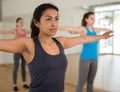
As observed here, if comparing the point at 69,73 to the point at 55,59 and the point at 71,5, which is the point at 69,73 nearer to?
the point at 71,5

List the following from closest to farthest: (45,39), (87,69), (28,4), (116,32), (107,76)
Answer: (45,39), (87,69), (116,32), (107,76), (28,4)

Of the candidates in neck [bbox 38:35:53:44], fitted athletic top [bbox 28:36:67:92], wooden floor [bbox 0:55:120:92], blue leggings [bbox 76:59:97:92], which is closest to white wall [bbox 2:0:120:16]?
wooden floor [bbox 0:55:120:92]

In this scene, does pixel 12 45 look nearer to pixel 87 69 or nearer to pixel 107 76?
pixel 87 69

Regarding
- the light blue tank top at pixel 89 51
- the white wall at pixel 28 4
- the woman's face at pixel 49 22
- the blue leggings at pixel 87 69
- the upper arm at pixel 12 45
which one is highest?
the white wall at pixel 28 4

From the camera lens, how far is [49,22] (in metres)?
1.27

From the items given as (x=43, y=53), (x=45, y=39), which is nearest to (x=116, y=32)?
(x=45, y=39)

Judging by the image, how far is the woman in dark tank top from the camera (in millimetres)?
1229

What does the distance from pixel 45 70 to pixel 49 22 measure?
0.95 ft

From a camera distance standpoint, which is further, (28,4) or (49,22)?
(28,4)

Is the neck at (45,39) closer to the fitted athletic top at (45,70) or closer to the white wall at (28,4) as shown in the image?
the fitted athletic top at (45,70)

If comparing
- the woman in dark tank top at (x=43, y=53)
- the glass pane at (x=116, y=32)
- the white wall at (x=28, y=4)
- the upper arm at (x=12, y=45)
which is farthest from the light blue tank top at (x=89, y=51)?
the upper arm at (x=12, y=45)

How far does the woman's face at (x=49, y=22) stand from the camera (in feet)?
4.16

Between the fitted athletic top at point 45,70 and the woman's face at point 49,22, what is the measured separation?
0.09 metres

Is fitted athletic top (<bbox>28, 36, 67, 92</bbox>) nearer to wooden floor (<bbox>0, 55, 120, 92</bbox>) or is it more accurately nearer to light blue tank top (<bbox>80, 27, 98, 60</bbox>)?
light blue tank top (<bbox>80, 27, 98, 60</bbox>)
